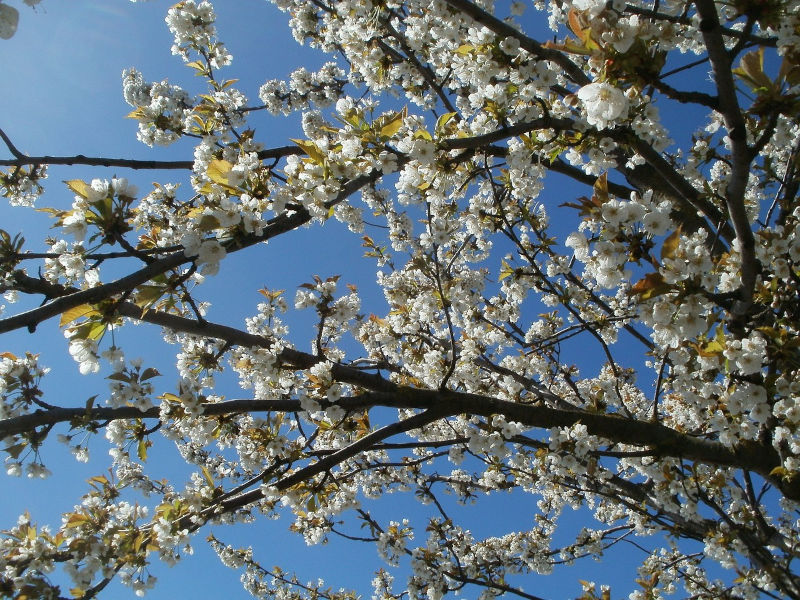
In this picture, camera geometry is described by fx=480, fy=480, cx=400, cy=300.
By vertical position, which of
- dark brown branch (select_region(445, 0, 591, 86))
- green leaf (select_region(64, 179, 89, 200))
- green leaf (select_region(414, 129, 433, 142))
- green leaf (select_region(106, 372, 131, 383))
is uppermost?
dark brown branch (select_region(445, 0, 591, 86))

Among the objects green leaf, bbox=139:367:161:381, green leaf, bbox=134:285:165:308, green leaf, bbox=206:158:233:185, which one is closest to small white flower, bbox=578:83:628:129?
green leaf, bbox=206:158:233:185

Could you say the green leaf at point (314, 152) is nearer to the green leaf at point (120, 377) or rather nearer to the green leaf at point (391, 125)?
the green leaf at point (391, 125)

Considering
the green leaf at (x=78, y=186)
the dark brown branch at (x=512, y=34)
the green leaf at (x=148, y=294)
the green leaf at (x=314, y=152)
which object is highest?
the dark brown branch at (x=512, y=34)

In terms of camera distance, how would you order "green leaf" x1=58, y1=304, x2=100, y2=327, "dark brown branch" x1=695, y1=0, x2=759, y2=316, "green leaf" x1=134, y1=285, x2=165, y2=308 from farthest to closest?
1. "green leaf" x1=134, y1=285, x2=165, y2=308
2. "green leaf" x1=58, y1=304, x2=100, y2=327
3. "dark brown branch" x1=695, y1=0, x2=759, y2=316

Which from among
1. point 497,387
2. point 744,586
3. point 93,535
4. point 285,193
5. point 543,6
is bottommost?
point 744,586

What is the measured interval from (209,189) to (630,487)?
4752mm

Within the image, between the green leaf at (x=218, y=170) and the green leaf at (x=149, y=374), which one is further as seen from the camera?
the green leaf at (x=149, y=374)

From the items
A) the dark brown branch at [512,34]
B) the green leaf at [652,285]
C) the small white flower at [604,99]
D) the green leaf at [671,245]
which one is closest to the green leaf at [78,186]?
the dark brown branch at [512,34]

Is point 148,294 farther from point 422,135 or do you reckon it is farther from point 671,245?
point 671,245

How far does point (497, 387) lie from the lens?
18.1ft

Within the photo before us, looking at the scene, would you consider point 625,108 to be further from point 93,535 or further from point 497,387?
point 497,387

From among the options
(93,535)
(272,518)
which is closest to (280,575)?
(272,518)

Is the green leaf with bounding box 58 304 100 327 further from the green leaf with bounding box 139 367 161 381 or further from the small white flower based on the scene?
the small white flower

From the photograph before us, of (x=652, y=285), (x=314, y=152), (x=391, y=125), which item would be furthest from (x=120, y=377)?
(x=652, y=285)
